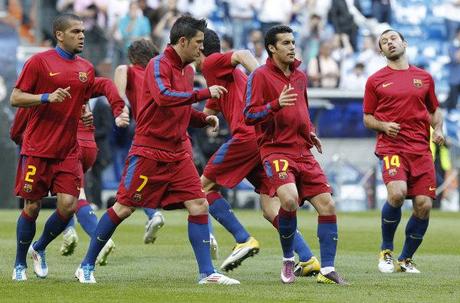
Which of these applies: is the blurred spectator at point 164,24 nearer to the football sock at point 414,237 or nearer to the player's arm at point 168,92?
the football sock at point 414,237

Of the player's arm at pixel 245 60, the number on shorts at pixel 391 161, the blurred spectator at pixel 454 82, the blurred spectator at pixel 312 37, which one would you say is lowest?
the blurred spectator at pixel 454 82

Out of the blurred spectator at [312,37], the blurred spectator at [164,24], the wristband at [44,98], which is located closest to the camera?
the wristband at [44,98]

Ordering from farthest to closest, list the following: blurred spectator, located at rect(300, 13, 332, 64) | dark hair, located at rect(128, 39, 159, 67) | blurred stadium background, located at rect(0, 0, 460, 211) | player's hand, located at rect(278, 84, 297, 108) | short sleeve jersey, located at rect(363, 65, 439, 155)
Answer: blurred spectator, located at rect(300, 13, 332, 64) < blurred stadium background, located at rect(0, 0, 460, 211) < dark hair, located at rect(128, 39, 159, 67) < short sleeve jersey, located at rect(363, 65, 439, 155) < player's hand, located at rect(278, 84, 297, 108)

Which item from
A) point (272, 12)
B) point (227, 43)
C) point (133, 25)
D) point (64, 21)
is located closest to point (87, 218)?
Answer: point (64, 21)

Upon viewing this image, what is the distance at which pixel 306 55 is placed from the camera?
30.4m

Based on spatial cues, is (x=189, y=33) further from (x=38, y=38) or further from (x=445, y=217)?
(x=38, y=38)

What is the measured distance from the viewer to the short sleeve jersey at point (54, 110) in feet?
40.7

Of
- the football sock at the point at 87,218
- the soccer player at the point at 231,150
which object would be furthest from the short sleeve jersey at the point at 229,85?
the football sock at the point at 87,218

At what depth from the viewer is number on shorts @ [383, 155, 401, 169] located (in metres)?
14.0

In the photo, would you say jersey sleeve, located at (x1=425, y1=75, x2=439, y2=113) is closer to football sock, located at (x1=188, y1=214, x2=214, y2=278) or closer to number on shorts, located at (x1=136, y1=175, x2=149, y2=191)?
football sock, located at (x1=188, y1=214, x2=214, y2=278)

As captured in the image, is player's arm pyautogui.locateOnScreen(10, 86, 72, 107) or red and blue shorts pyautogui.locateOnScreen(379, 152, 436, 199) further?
red and blue shorts pyautogui.locateOnScreen(379, 152, 436, 199)

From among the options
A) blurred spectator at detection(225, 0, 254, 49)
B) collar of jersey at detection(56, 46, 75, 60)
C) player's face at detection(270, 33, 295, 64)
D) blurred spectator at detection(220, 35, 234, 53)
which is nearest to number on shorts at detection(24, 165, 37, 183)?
collar of jersey at detection(56, 46, 75, 60)

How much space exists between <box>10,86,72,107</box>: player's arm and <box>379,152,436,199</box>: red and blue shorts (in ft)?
11.9

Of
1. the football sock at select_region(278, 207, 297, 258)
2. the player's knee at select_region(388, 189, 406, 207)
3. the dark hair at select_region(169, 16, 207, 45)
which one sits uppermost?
the dark hair at select_region(169, 16, 207, 45)
